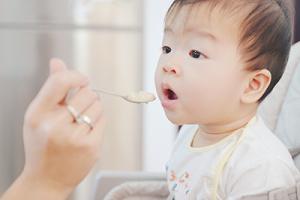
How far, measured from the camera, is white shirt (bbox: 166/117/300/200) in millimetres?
884

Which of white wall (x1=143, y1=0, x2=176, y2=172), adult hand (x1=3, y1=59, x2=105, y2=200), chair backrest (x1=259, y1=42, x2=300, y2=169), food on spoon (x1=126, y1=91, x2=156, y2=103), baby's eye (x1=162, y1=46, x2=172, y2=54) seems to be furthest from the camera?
white wall (x1=143, y1=0, x2=176, y2=172)

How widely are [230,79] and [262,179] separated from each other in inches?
7.2

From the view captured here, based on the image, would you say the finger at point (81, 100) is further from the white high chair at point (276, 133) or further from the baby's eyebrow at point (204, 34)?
the white high chair at point (276, 133)

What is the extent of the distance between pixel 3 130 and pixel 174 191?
1.33m

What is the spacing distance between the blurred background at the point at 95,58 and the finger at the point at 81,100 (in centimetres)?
145

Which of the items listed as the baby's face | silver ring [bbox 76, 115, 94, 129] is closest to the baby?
the baby's face

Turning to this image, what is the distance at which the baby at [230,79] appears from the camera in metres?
0.90

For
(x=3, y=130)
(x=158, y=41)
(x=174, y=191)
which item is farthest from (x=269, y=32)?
(x=3, y=130)

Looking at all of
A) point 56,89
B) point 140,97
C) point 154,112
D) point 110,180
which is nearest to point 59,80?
point 56,89

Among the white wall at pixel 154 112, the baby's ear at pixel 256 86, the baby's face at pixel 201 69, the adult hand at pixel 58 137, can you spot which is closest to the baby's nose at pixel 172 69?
the baby's face at pixel 201 69

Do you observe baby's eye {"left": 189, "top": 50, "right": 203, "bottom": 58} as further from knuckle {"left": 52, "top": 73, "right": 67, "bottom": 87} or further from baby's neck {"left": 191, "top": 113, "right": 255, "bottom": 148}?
knuckle {"left": 52, "top": 73, "right": 67, "bottom": 87}

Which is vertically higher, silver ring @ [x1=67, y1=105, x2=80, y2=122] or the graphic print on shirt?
silver ring @ [x1=67, y1=105, x2=80, y2=122]

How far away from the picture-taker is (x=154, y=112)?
2184 millimetres

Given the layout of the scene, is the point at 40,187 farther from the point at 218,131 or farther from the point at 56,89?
the point at 218,131
